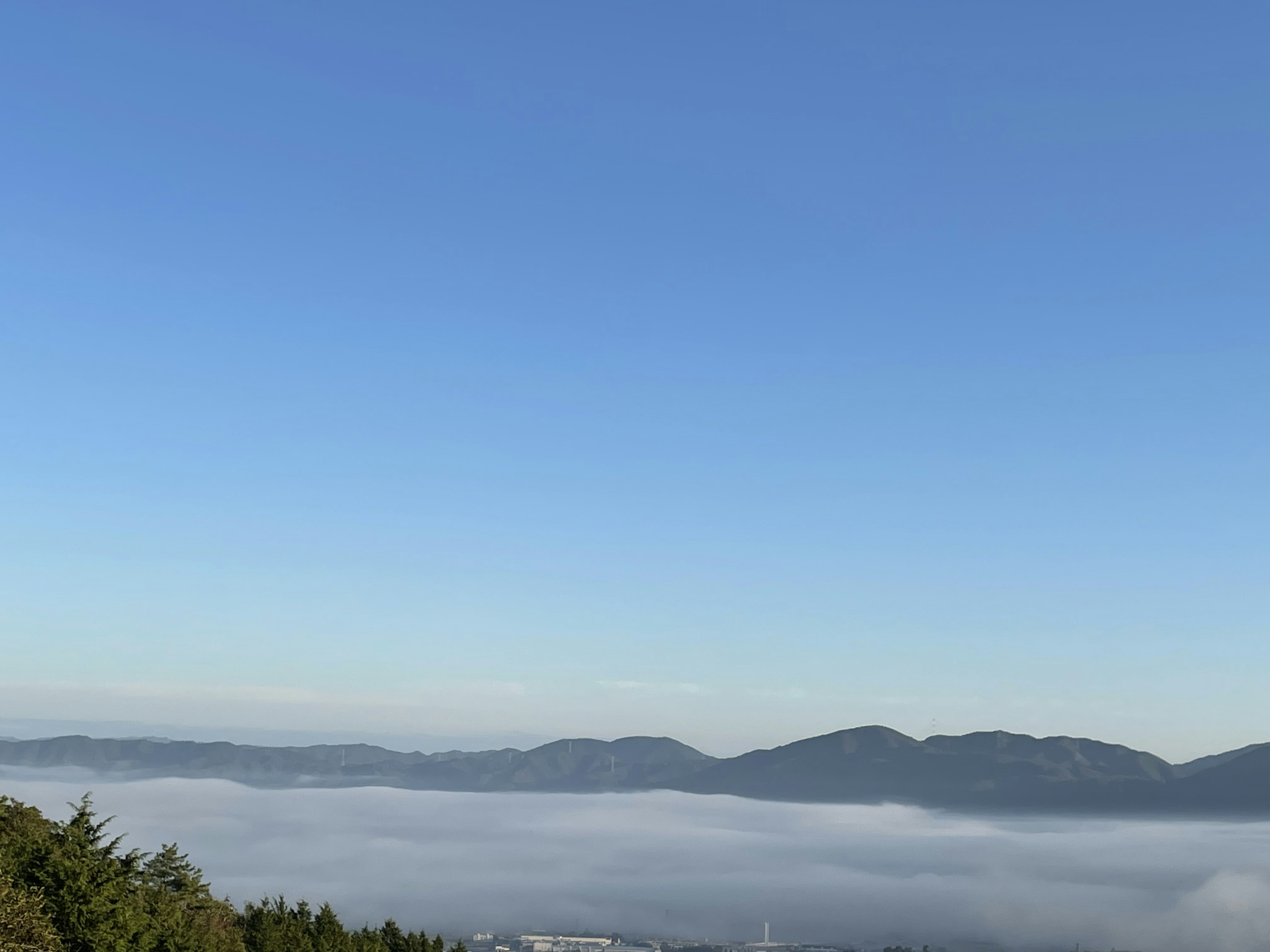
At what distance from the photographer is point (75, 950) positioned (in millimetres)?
63656

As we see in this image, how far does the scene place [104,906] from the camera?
64.6 m

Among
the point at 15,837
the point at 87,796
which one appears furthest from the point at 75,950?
the point at 15,837

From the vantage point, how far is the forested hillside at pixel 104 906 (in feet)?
192

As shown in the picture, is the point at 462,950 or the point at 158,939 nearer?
the point at 158,939

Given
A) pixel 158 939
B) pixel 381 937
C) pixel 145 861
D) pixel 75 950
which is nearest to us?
pixel 75 950

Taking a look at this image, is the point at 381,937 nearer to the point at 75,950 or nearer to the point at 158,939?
the point at 158,939

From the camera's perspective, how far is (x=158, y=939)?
7144 centimetres

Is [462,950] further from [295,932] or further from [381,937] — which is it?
[295,932]

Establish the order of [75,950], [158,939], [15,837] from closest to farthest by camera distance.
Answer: [75,950]
[158,939]
[15,837]

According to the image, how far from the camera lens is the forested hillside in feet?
192

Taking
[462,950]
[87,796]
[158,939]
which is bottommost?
[462,950]

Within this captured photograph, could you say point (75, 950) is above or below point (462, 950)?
above

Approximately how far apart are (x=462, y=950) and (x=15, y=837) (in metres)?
58.6

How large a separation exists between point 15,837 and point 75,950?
25503 millimetres
